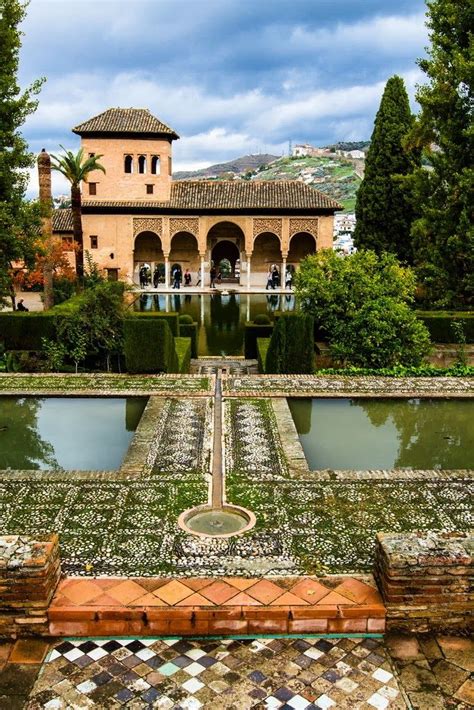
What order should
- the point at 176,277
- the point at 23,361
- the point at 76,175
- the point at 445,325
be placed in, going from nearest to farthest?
the point at 23,361, the point at 445,325, the point at 76,175, the point at 176,277

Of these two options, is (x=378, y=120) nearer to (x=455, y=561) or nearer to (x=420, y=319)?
(x=420, y=319)

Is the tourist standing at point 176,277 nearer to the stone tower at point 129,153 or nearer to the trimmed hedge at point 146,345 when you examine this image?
the stone tower at point 129,153

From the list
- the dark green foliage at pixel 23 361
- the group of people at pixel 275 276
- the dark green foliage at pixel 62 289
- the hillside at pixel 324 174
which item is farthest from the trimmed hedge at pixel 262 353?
the hillside at pixel 324 174

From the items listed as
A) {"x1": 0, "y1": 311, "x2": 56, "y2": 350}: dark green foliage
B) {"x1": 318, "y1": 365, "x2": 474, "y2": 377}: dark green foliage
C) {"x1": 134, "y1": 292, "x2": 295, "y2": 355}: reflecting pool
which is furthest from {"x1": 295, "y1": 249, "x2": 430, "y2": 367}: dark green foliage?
{"x1": 0, "y1": 311, "x2": 56, "y2": 350}: dark green foliage

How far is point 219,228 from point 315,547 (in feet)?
100.0

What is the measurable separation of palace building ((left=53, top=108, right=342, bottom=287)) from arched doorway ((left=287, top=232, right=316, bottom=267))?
1754 millimetres

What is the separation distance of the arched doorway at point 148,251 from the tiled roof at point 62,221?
3503mm

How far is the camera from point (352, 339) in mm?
12078

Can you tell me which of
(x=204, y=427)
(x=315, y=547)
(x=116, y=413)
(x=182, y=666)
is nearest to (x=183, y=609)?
(x=182, y=666)

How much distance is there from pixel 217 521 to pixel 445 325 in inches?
378

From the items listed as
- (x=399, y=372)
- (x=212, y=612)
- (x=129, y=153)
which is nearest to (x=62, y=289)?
(x=129, y=153)

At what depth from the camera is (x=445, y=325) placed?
44.5 ft

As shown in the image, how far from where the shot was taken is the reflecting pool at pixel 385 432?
280 inches

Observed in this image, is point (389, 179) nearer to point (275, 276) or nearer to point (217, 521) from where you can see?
point (275, 276)
